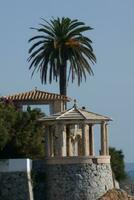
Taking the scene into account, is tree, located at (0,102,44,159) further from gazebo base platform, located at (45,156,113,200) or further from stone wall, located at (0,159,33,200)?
gazebo base platform, located at (45,156,113,200)

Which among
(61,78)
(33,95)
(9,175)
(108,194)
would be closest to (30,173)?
(9,175)

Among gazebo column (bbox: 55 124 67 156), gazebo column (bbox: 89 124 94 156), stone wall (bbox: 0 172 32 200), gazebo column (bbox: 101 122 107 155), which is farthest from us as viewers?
gazebo column (bbox: 89 124 94 156)

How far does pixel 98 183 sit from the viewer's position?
186ft

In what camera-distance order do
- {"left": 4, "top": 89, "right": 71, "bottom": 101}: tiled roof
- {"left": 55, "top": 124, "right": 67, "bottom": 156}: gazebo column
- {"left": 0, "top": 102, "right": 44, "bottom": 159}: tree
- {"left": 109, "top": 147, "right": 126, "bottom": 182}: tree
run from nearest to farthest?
{"left": 55, "top": 124, "right": 67, "bottom": 156}: gazebo column → {"left": 0, "top": 102, "right": 44, "bottom": 159}: tree → {"left": 4, "top": 89, "right": 71, "bottom": 101}: tiled roof → {"left": 109, "top": 147, "right": 126, "bottom": 182}: tree

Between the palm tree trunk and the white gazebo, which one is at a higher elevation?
the palm tree trunk

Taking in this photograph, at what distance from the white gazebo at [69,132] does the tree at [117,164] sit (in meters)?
16.2

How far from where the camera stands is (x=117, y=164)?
254 feet

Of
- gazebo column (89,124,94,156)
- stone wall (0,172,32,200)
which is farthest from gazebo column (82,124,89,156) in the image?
stone wall (0,172,32,200)

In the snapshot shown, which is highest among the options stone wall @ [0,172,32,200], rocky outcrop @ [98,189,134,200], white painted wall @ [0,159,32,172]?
white painted wall @ [0,159,32,172]

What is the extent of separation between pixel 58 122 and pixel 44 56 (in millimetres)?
15963

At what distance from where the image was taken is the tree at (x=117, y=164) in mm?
76338

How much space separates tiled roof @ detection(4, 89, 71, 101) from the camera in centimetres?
6631

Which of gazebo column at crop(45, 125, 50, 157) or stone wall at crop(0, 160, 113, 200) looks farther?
gazebo column at crop(45, 125, 50, 157)

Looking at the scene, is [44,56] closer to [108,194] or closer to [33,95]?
[33,95]
